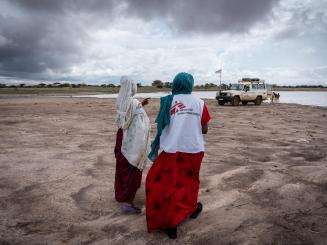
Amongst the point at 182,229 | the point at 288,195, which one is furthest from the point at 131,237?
the point at 288,195

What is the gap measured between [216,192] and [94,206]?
1826 mm

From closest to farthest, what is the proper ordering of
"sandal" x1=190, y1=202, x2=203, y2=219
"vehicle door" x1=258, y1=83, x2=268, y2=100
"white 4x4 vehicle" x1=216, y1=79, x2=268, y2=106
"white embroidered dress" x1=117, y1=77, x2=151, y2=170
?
"sandal" x1=190, y1=202, x2=203, y2=219 < "white embroidered dress" x1=117, y1=77, x2=151, y2=170 < "white 4x4 vehicle" x1=216, y1=79, x2=268, y2=106 < "vehicle door" x1=258, y1=83, x2=268, y2=100

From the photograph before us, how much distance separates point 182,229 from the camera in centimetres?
Result: 406

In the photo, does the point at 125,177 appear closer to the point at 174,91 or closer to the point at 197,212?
the point at 197,212

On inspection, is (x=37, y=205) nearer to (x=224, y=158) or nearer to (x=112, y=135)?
(x=224, y=158)

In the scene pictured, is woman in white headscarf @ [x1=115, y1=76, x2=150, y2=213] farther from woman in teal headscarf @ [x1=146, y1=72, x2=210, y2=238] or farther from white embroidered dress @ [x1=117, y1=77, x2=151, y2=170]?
woman in teal headscarf @ [x1=146, y1=72, x2=210, y2=238]

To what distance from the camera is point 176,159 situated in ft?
12.8

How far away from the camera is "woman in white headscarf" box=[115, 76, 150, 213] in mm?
4602

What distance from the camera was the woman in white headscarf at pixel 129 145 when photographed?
4602 millimetres

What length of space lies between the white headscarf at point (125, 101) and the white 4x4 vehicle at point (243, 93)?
24.7 metres

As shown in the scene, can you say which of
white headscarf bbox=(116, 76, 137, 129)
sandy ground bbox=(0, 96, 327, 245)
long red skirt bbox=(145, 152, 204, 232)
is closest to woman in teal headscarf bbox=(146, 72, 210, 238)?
long red skirt bbox=(145, 152, 204, 232)

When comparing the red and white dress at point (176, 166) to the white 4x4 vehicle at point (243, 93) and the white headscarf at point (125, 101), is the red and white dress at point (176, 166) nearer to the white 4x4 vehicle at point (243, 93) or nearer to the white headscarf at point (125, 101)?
the white headscarf at point (125, 101)

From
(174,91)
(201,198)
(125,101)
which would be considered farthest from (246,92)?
(174,91)

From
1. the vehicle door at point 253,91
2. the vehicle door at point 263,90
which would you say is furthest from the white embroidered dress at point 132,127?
the vehicle door at point 263,90
